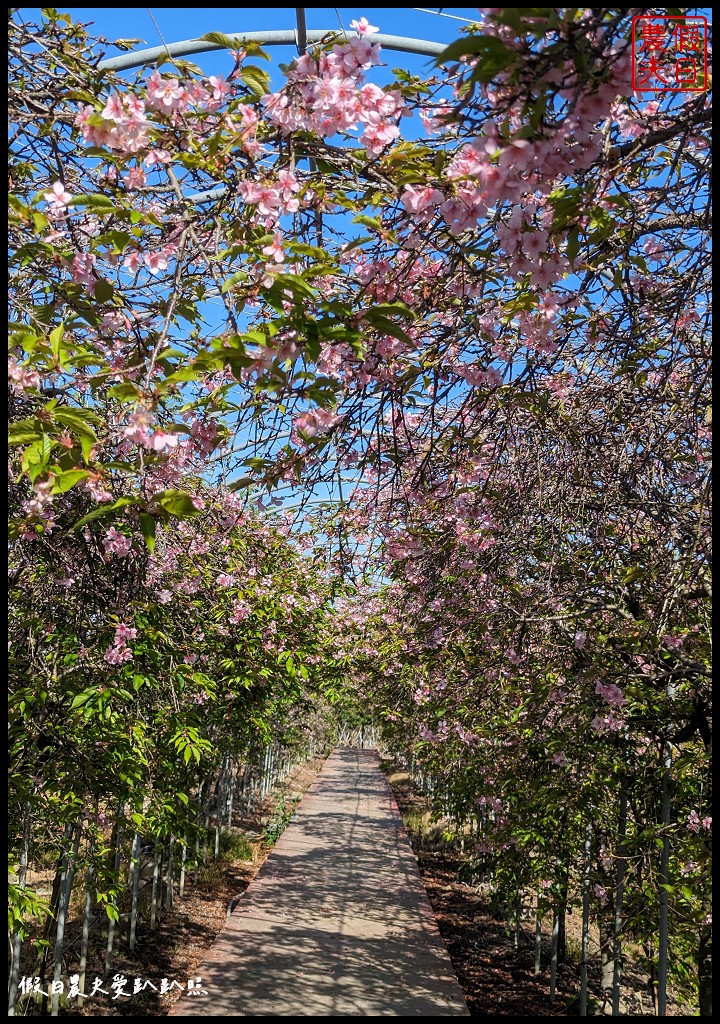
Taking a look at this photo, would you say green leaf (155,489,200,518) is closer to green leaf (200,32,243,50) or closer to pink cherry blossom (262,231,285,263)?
pink cherry blossom (262,231,285,263)

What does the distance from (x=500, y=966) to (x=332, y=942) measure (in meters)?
1.27

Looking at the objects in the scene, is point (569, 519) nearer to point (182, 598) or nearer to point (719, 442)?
point (719, 442)

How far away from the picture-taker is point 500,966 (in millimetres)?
5648

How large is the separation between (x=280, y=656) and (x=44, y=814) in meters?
2.62

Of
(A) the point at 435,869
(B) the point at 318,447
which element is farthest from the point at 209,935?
(B) the point at 318,447

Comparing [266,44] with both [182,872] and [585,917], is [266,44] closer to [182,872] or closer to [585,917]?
[585,917]

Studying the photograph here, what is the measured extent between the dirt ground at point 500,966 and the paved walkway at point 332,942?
18 centimetres

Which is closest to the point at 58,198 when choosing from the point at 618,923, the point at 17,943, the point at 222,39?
the point at 222,39

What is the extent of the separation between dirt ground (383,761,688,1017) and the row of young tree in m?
1.19

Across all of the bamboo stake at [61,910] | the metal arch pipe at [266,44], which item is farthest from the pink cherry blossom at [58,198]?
the bamboo stake at [61,910]

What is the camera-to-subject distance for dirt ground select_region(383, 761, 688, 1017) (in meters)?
4.70

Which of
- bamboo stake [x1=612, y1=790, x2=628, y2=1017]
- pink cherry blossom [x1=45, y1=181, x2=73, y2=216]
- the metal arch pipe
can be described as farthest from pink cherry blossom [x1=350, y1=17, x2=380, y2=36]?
bamboo stake [x1=612, y1=790, x2=628, y2=1017]

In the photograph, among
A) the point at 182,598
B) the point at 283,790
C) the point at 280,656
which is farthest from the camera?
the point at 283,790

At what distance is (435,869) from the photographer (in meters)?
8.83
